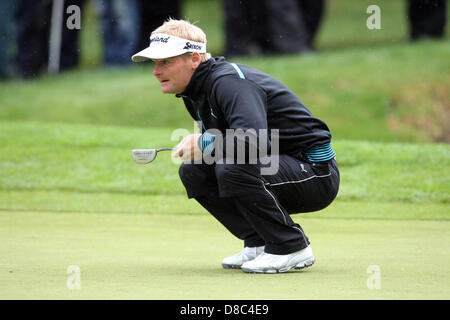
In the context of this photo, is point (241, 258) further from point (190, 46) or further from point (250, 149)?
point (190, 46)

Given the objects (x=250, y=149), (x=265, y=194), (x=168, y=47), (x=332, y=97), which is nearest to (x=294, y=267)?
(x=265, y=194)

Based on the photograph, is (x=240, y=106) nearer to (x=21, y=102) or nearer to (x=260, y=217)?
(x=260, y=217)

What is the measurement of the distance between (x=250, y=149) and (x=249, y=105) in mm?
215

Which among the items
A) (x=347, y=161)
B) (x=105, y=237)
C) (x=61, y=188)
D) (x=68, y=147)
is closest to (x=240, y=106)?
(x=105, y=237)

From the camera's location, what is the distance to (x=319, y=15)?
20.8 m

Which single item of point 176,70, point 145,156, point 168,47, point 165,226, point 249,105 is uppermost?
point 168,47

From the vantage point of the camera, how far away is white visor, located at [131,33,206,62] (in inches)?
188

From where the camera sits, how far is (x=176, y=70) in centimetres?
486

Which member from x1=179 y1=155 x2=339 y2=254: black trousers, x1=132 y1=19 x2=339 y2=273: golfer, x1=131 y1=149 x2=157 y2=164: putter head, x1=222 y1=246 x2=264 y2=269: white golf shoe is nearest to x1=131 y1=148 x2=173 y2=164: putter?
x1=131 y1=149 x2=157 y2=164: putter head

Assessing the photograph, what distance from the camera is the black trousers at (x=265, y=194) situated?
463cm

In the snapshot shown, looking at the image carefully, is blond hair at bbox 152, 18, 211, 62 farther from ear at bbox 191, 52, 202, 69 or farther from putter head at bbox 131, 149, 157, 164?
putter head at bbox 131, 149, 157, 164

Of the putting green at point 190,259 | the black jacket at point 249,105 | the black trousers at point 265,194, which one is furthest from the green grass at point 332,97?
the black jacket at point 249,105

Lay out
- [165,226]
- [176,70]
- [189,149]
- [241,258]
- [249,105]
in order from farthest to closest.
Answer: [165,226] → [241,258] → [176,70] → [189,149] → [249,105]
